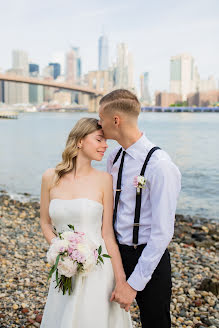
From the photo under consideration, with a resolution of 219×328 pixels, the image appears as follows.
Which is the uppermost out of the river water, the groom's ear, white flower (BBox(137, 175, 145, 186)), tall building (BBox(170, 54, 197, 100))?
tall building (BBox(170, 54, 197, 100))

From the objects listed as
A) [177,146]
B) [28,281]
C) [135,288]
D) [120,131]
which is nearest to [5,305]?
[28,281]

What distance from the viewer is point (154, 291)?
1853 mm

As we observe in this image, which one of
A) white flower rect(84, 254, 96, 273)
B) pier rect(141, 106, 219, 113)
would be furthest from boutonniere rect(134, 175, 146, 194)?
pier rect(141, 106, 219, 113)

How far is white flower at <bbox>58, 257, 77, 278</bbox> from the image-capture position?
1694 mm

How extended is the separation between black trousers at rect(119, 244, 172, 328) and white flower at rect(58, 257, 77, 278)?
277 mm

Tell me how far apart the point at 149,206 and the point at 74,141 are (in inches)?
18.8

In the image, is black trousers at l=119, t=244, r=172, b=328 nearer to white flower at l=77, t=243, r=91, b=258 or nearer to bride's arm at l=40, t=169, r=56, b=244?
white flower at l=77, t=243, r=91, b=258

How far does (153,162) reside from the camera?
1.77 metres

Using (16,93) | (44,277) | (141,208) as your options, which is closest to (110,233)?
(141,208)

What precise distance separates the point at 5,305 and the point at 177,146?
75.5ft

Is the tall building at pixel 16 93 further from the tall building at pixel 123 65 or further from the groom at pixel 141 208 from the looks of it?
the groom at pixel 141 208

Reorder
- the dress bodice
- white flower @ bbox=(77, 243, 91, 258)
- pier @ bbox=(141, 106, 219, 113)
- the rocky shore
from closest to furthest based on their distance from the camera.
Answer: white flower @ bbox=(77, 243, 91, 258) → the dress bodice → the rocky shore → pier @ bbox=(141, 106, 219, 113)

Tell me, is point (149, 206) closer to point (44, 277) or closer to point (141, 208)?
point (141, 208)

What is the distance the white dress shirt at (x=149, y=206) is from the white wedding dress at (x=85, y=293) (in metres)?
0.13
